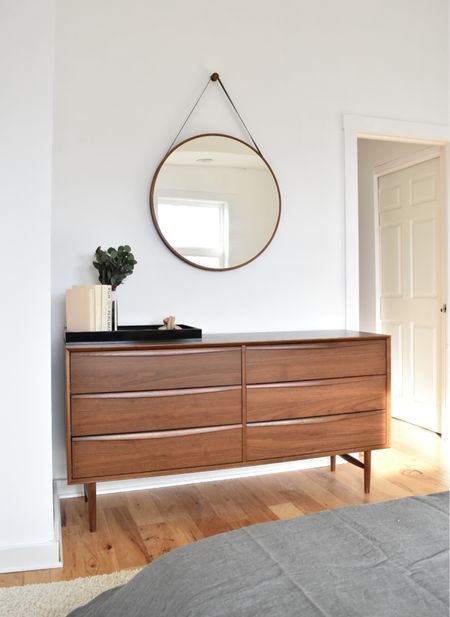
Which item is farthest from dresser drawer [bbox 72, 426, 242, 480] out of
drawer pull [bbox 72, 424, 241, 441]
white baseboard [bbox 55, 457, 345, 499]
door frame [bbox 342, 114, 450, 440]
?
door frame [bbox 342, 114, 450, 440]

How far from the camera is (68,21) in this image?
278cm

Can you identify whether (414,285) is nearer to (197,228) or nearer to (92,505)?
(197,228)

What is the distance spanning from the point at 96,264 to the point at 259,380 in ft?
3.11

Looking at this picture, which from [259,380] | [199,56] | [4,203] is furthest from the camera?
[199,56]

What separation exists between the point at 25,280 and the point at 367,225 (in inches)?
128

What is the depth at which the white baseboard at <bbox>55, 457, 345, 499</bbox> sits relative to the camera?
9.23 ft

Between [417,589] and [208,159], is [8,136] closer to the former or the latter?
[208,159]

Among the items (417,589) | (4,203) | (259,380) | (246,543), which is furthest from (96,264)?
(417,589)

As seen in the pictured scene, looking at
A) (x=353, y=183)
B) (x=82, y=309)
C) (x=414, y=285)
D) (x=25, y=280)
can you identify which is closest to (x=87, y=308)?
(x=82, y=309)

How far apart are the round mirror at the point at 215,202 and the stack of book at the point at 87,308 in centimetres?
57

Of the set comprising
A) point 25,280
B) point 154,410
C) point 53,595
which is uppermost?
point 25,280

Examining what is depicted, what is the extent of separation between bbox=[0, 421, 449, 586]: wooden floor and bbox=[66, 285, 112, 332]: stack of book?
0.86m

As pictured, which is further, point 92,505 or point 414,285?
point 414,285

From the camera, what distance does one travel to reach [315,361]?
269cm
